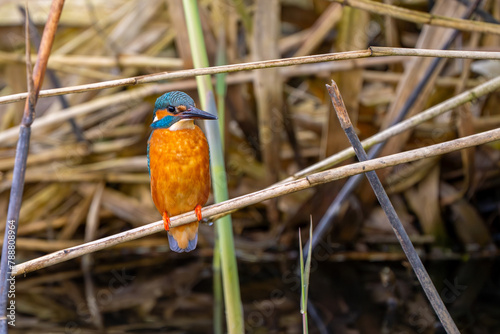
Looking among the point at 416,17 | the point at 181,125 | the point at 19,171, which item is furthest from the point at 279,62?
the point at 416,17

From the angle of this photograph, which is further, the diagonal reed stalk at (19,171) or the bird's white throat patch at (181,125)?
the bird's white throat patch at (181,125)

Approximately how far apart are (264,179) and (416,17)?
1929 millimetres

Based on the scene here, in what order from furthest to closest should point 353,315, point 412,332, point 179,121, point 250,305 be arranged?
point 250,305
point 353,315
point 412,332
point 179,121

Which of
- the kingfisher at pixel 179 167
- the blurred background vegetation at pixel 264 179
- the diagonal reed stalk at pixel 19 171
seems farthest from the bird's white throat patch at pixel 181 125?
the blurred background vegetation at pixel 264 179

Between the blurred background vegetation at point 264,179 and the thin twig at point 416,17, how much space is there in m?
0.57

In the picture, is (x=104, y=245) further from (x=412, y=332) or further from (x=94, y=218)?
(x=94, y=218)

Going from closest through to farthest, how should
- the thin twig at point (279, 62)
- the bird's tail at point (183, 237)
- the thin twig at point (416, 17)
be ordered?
the thin twig at point (279, 62)
the bird's tail at point (183, 237)
the thin twig at point (416, 17)

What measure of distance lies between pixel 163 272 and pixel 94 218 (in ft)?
2.17

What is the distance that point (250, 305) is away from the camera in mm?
3092

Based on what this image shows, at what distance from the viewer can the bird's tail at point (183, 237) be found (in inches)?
68.1

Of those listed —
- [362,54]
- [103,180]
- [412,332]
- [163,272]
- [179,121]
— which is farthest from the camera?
[103,180]

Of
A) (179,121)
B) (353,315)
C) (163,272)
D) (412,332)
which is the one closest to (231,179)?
(163,272)

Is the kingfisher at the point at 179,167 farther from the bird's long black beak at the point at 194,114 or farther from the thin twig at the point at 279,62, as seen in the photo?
the thin twig at the point at 279,62

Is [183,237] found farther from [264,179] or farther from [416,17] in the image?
[264,179]
